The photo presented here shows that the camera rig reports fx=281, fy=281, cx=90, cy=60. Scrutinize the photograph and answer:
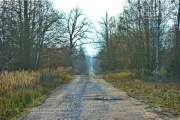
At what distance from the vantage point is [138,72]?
32.4 m

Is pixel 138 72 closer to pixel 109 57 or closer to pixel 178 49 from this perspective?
pixel 178 49

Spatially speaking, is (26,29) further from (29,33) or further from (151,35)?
(151,35)

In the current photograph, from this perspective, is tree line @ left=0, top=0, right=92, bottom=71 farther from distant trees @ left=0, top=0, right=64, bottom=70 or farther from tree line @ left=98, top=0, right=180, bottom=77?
tree line @ left=98, top=0, right=180, bottom=77

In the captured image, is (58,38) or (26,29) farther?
(58,38)

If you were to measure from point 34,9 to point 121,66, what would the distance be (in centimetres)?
2954

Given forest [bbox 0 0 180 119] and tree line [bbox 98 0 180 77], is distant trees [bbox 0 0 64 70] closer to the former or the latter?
forest [bbox 0 0 180 119]

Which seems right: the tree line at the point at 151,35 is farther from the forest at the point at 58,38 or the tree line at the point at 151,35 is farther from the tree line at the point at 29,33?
the tree line at the point at 29,33

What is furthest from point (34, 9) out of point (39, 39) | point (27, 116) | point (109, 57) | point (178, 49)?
point (109, 57)

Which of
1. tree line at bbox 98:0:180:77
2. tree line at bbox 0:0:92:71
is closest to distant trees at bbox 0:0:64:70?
tree line at bbox 0:0:92:71

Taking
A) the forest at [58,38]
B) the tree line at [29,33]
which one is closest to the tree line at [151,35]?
the forest at [58,38]

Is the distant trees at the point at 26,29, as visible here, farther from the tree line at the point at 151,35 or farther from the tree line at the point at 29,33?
the tree line at the point at 151,35

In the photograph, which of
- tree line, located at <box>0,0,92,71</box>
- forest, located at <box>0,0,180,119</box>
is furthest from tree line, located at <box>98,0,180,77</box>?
tree line, located at <box>0,0,92,71</box>

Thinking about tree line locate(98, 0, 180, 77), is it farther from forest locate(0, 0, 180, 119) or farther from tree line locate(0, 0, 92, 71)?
tree line locate(0, 0, 92, 71)

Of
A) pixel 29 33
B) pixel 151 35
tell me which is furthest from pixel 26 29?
pixel 151 35
